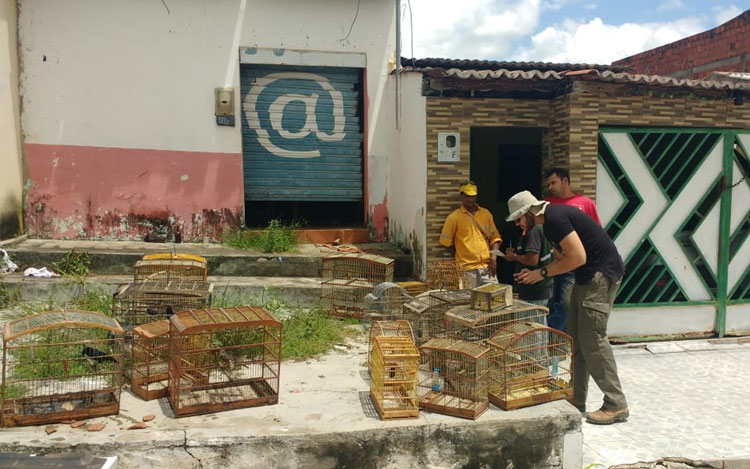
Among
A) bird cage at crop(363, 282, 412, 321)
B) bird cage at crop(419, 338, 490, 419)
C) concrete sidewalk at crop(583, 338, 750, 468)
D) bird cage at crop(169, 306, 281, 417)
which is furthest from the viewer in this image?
bird cage at crop(363, 282, 412, 321)

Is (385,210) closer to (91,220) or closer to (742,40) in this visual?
(91,220)

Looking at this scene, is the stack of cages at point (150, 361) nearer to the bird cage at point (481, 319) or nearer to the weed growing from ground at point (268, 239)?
the bird cage at point (481, 319)

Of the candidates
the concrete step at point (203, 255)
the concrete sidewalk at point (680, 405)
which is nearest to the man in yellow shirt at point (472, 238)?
the concrete step at point (203, 255)

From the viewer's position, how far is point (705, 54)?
1598 cm

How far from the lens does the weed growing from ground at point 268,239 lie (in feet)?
28.7

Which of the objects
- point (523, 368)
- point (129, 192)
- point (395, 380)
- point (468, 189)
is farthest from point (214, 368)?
point (129, 192)

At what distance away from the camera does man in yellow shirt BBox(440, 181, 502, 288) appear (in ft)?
23.7

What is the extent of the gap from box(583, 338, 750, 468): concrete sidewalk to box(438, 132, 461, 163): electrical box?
3201 millimetres

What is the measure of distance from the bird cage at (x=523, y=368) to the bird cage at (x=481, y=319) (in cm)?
13

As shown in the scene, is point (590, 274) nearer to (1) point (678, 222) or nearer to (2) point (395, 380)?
(2) point (395, 380)

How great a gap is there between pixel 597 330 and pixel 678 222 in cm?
367

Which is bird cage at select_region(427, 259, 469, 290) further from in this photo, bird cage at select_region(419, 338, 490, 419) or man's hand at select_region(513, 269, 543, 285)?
bird cage at select_region(419, 338, 490, 419)

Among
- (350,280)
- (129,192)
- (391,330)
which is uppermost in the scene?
(129,192)

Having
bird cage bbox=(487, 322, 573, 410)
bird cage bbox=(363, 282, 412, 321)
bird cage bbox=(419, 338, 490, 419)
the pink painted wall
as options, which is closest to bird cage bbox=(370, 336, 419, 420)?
bird cage bbox=(419, 338, 490, 419)
